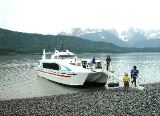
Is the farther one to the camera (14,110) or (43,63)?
(43,63)

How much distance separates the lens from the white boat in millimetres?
37969

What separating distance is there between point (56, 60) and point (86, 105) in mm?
19921

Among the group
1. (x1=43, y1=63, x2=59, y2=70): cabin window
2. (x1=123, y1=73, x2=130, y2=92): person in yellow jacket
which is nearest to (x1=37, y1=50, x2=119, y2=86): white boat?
(x1=43, y1=63, x2=59, y2=70): cabin window

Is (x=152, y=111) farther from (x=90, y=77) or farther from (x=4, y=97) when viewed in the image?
(x=4, y=97)

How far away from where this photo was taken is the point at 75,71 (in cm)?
3834

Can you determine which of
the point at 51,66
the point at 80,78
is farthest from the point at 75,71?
the point at 51,66

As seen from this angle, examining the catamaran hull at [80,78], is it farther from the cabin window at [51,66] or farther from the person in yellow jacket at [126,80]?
the person in yellow jacket at [126,80]

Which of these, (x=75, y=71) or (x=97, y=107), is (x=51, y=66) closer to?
(x=75, y=71)

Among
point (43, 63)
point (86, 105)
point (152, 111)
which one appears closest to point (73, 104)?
point (86, 105)

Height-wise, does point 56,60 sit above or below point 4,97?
above

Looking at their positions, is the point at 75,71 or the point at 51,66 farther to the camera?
the point at 51,66

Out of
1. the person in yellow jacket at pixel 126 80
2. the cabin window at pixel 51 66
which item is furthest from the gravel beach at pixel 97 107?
the cabin window at pixel 51 66

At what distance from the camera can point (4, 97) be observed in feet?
121

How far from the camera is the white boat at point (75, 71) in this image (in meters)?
38.0
